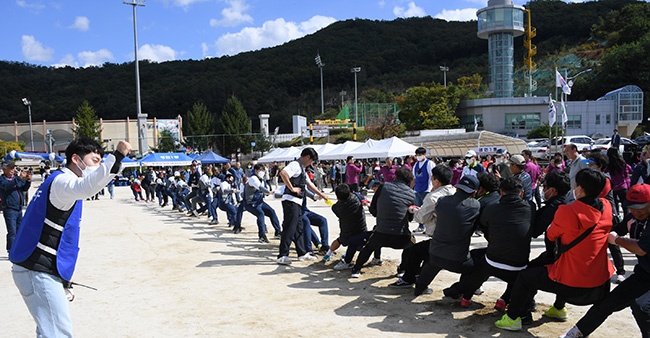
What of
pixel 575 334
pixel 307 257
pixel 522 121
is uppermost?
pixel 522 121

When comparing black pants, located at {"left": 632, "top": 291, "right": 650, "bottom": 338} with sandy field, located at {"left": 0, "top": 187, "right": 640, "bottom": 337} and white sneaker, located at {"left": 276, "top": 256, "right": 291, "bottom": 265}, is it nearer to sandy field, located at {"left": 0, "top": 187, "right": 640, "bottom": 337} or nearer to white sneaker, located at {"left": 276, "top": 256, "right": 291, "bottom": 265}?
sandy field, located at {"left": 0, "top": 187, "right": 640, "bottom": 337}

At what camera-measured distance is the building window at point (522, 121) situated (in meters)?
59.6

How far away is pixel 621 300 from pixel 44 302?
14.1 ft

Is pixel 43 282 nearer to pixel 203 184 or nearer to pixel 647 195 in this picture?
pixel 647 195

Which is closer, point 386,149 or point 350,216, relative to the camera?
point 350,216

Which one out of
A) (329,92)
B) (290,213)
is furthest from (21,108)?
(290,213)

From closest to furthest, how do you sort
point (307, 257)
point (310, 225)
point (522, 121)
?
Result: point (307, 257), point (310, 225), point (522, 121)

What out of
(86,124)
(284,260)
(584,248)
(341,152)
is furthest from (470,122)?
(584,248)

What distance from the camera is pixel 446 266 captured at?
5.25 meters

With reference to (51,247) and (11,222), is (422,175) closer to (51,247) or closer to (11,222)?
(11,222)

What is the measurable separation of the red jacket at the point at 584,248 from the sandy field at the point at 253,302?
0.75 meters

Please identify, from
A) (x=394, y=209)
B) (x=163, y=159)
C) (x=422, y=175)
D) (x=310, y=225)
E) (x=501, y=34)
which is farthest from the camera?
(x=501, y=34)

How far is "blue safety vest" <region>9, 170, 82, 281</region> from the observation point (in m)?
3.29

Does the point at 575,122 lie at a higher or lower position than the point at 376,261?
higher
